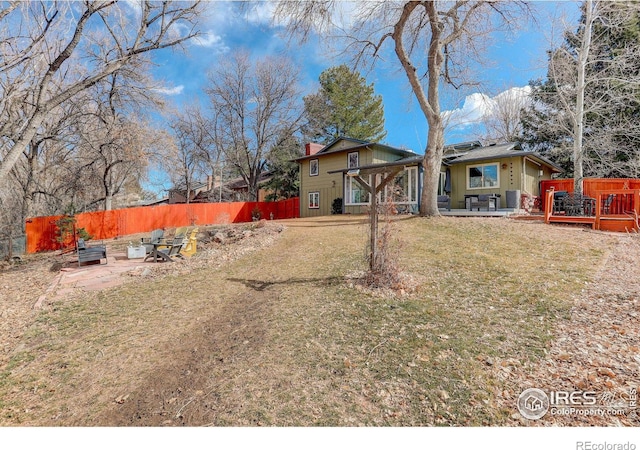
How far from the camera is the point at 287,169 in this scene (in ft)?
84.5

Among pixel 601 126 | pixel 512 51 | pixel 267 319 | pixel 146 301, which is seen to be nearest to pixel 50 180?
pixel 146 301

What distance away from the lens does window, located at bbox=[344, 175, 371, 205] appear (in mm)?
17438

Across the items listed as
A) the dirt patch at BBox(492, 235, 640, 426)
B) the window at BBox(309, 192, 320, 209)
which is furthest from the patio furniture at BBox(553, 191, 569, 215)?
the window at BBox(309, 192, 320, 209)

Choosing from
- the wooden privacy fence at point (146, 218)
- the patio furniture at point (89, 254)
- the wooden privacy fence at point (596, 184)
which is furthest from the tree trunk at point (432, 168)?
the wooden privacy fence at point (146, 218)

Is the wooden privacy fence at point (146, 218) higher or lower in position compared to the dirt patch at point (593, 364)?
higher

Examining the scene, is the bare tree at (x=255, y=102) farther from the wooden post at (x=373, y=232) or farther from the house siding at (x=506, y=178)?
the wooden post at (x=373, y=232)

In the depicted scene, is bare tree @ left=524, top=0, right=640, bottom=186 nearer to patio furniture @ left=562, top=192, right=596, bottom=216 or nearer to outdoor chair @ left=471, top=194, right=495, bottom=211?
patio furniture @ left=562, top=192, right=596, bottom=216

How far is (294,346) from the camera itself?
3547 millimetres

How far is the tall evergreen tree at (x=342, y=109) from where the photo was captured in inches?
1080

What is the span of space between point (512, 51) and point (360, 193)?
9793 mm

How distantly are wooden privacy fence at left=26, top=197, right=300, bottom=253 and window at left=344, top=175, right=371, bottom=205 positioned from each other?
7818 mm

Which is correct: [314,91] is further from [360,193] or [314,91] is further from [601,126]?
[601,126]

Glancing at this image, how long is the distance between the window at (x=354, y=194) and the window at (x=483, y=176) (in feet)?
19.2

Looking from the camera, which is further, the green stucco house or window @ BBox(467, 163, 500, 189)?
window @ BBox(467, 163, 500, 189)
